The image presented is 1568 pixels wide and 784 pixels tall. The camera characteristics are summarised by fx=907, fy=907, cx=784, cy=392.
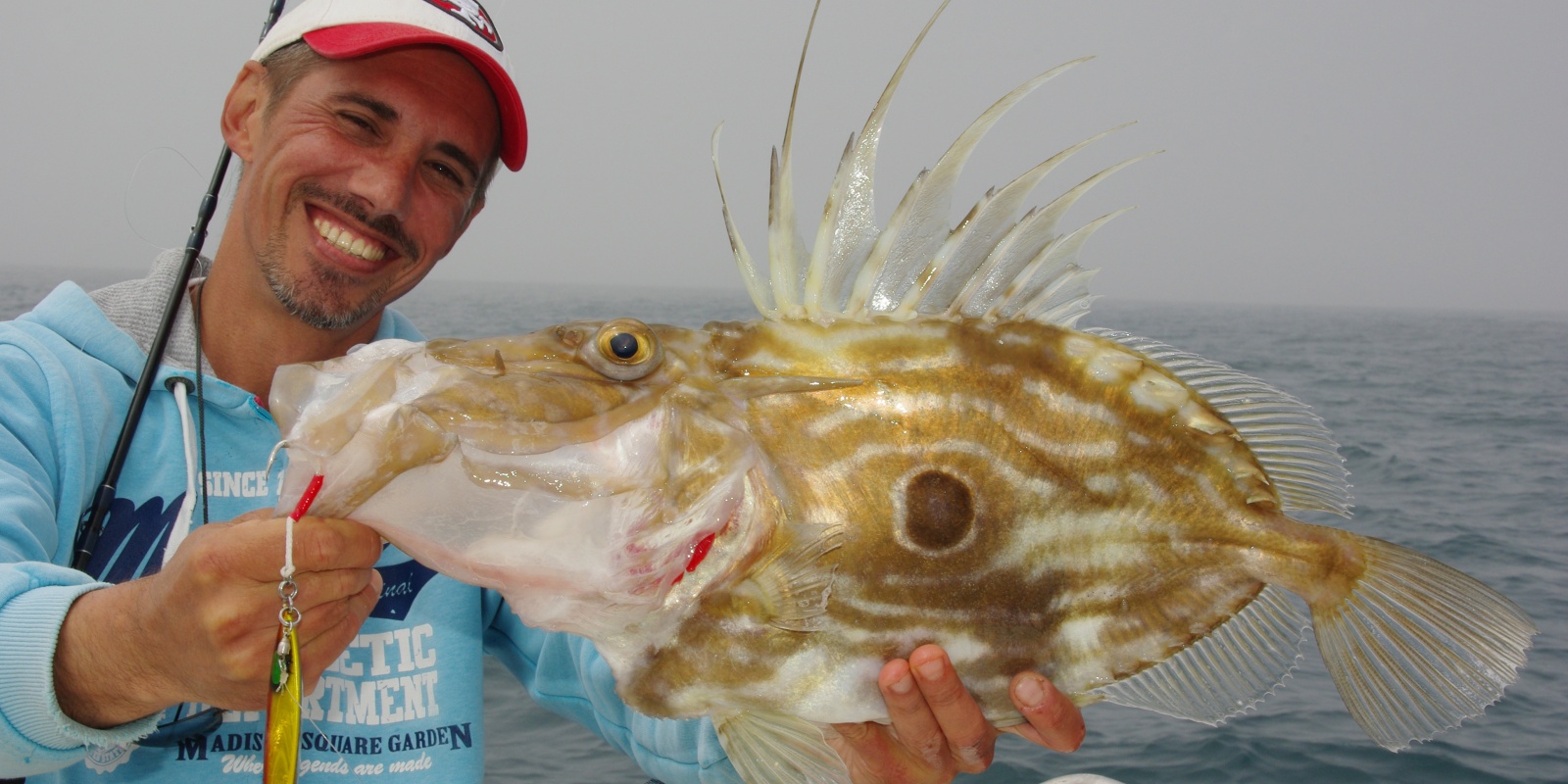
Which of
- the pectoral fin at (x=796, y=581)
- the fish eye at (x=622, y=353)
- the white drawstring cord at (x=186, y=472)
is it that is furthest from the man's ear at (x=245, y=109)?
the pectoral fin at (x=796, y=581)

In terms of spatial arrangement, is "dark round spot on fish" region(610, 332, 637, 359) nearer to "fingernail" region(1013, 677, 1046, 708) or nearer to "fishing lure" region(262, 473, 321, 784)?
"fishing lure" region(262, 473, 321, 784)

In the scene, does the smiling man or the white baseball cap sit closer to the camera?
the smiling man

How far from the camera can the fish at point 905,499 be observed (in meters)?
1.63

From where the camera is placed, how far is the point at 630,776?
5.62m

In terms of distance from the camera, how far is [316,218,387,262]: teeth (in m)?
2.84

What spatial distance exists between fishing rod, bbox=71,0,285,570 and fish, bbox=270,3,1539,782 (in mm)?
1228

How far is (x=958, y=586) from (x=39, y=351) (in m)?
2.45

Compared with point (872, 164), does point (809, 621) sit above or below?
below

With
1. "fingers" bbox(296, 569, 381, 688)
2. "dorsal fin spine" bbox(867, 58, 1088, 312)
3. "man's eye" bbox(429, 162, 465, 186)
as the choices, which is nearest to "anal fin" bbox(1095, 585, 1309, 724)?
"dorsal fin spine" bbox(867, 58, 1088, 312)

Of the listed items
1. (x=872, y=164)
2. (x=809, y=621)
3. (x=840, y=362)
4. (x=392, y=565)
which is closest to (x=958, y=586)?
(x=809, y=621)

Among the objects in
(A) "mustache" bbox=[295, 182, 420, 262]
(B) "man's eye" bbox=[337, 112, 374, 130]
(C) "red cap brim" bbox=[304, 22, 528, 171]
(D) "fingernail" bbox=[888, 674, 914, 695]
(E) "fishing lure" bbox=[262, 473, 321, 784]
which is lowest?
(D) "fingernail" bbox=[888, 674, 914, 695]

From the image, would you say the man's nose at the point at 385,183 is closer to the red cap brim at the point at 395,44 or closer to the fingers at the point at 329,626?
the red cap brim at the point at 395,44

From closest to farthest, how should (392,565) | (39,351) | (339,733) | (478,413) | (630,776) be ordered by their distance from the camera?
(478,413) < (39,351) < (339,733) < (392,565) < (630,776)

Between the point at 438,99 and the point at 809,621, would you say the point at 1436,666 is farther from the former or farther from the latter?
the point at 438,99
